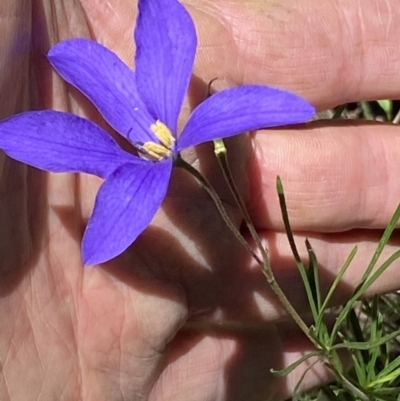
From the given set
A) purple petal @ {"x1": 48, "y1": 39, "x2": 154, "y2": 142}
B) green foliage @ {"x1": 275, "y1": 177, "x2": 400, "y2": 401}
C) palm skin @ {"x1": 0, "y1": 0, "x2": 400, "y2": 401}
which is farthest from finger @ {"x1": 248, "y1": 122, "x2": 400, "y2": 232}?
purple petal @ {"x1": 48, "y1": 39, "x2": 154, "y2": 142}

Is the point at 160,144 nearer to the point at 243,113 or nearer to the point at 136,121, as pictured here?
the point at 136,121

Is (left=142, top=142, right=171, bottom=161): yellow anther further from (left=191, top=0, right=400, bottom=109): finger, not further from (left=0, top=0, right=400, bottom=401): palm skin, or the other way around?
(left=191, top=0, right=400, bottom=109): finger

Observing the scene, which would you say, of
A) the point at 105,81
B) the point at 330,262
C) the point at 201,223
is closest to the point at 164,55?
the point at 105,81

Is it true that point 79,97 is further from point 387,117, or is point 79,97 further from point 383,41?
point 387,117

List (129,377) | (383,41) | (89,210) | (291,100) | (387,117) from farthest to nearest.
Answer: (387,117) < (383,41) < (129,377) < (89,210) < (291,100)

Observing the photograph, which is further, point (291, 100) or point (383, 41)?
point (383, 41)

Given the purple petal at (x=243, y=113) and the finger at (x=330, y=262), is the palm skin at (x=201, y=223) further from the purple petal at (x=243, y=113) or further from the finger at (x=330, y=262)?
the purple petal at (x=243, y=113)

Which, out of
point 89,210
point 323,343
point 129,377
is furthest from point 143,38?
point 129,377
